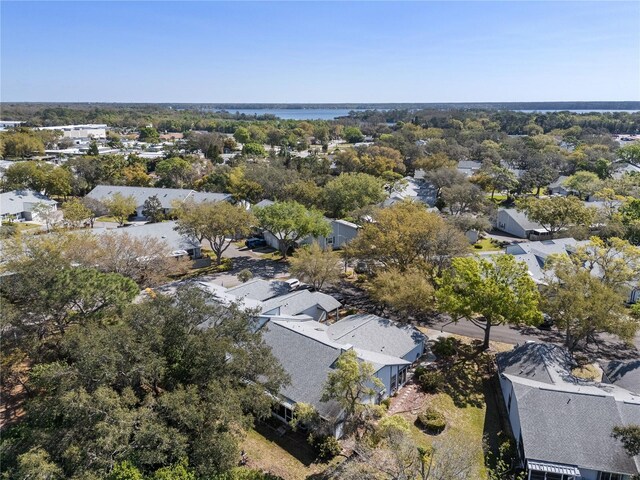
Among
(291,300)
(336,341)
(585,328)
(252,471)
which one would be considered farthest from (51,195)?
(585,328)

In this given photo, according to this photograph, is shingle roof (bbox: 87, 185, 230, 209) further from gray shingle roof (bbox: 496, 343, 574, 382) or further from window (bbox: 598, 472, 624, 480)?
window (bbox: 598, 472, 624, 480)

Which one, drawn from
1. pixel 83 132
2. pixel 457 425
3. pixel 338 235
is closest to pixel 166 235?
pixel 338 235

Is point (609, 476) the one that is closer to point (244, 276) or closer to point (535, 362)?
point (535, 362)

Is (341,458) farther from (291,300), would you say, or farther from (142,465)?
(291,300)

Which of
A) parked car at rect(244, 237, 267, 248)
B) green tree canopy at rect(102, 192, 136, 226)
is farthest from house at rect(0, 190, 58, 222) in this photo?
parked car at rect(244, 237, 267, 248)

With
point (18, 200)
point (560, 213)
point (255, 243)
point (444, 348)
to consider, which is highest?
point (560, 213)

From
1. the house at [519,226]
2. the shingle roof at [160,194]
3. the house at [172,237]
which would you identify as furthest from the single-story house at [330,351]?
the shingle roof at [160,194]
